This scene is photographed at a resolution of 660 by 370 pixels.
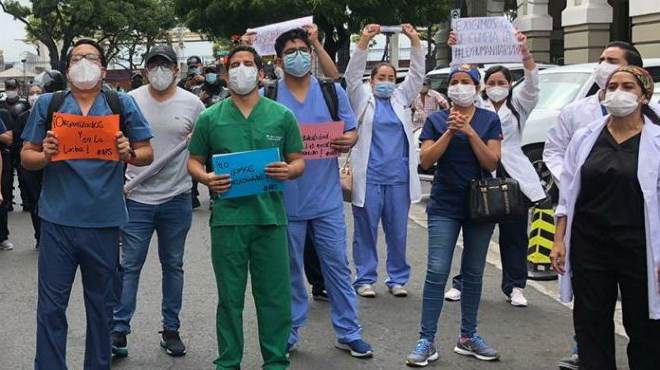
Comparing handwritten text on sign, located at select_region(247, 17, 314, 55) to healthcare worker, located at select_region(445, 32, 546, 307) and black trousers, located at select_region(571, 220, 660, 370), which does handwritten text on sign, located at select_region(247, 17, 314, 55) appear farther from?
black trousers, located at select_region(571, 220, 660, 370)

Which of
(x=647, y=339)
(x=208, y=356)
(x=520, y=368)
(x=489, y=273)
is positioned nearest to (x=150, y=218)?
(x=208, y=356)

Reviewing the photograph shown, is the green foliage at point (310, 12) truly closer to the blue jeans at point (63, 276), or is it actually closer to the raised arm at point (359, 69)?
the raised arm at point (359, 69)

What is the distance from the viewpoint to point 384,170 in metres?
7.46

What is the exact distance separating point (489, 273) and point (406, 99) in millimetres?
1856

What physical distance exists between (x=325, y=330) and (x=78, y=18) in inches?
1526

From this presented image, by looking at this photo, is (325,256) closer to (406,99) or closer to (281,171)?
(281,171)

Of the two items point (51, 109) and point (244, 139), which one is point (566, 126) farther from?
point (51, 109)

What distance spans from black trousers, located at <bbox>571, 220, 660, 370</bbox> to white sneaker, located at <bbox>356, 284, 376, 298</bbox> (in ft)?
9.54

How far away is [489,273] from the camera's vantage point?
8406 millimetres

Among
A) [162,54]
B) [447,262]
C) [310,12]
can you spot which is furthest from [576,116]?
[310,12]

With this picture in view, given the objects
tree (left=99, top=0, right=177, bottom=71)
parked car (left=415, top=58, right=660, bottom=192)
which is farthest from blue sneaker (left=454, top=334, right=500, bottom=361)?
tree (left=99, top=0, right=177, bottom=71)

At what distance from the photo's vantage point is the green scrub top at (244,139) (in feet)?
16.0

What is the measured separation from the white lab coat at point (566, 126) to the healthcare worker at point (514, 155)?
120 cm

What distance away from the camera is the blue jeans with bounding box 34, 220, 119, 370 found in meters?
4.76
